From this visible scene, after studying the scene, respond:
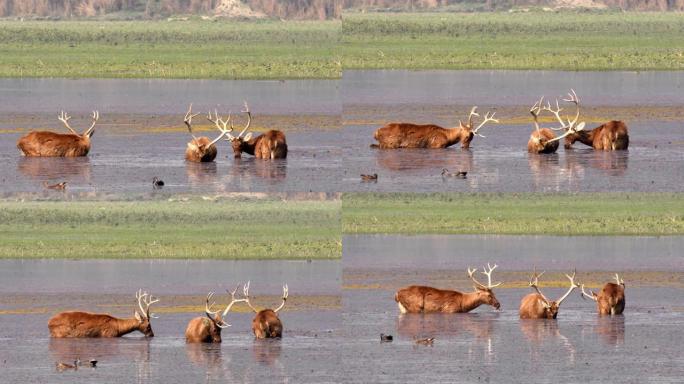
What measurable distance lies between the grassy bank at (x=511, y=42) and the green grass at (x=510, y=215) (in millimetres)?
7817

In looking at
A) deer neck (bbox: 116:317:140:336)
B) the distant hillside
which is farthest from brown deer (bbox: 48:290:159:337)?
the distant hillside

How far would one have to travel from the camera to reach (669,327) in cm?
3127

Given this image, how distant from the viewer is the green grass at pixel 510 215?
4616 centimetres

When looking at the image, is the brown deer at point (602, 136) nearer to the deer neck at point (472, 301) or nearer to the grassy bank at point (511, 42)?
the deer neck at point (472, 301)

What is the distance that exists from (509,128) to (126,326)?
10914 millimetres

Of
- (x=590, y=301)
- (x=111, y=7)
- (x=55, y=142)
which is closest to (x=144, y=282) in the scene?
(x=55, y=142)

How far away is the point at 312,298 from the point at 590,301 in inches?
230

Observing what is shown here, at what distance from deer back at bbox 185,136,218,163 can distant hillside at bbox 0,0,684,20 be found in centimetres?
4472

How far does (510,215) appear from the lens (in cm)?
4769

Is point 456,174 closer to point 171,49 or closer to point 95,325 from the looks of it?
point 95,325

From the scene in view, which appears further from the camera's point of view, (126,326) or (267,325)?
(126,326)

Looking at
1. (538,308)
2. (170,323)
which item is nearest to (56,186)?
(170,323)

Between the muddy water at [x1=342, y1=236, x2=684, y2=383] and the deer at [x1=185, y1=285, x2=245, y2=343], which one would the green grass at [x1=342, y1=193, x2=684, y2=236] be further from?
the deer at [x1=185, y1=285, x2=245, y2=343]

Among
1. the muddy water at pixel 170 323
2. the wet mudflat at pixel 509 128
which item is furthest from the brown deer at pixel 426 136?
the muddy water at pixel 170 323
